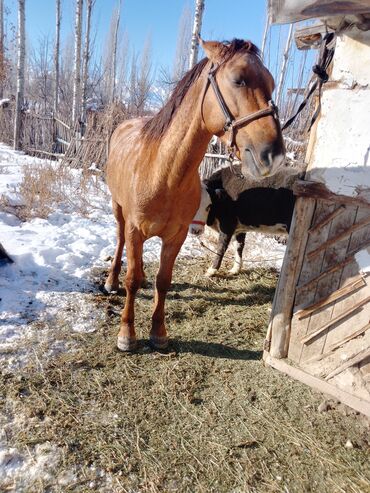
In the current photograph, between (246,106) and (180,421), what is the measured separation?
207cm

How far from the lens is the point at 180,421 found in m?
2.26

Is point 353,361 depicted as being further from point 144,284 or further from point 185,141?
point 144,284

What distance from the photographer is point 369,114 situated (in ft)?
7.11

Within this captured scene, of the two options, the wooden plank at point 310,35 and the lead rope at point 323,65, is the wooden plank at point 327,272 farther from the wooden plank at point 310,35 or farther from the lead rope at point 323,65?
the wooden plank at point 310,35

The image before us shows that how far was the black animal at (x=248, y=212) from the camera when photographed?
461 cm

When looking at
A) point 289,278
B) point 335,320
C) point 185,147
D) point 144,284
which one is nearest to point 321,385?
point 335,320

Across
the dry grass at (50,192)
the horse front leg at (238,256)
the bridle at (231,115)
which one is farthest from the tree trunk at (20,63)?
the bridle at (231,115)

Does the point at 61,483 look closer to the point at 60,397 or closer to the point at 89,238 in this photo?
the point at 60,397

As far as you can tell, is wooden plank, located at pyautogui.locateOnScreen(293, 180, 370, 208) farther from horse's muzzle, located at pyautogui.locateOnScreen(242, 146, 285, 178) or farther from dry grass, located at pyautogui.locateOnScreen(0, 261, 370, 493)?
dry grass, located at pyautogui.locateOnScreen(0, 261, 370, 493)

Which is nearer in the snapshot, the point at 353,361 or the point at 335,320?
the point at 353,361

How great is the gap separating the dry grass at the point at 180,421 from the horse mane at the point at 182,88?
6.15 ft

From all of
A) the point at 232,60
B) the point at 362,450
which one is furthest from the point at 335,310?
the point at 232,60

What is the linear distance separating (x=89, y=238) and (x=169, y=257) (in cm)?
261

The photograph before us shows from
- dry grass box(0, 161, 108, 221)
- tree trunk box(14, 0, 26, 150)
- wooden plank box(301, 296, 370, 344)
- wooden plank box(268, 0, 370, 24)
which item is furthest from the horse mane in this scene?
tree trunk box(14, 0, 26, 150)
